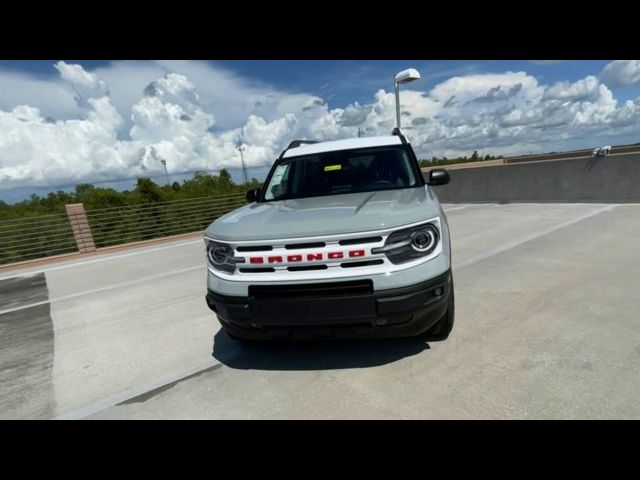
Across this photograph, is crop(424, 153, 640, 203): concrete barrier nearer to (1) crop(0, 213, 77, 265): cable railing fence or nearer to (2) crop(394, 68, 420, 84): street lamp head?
(2) crop(394, 68, 420, 84): street lamp head

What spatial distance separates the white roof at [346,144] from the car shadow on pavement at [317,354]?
223cm

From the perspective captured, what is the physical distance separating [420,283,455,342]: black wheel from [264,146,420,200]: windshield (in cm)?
126

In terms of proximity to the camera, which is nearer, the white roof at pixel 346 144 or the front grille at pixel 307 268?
the front grille at pixel 307 268

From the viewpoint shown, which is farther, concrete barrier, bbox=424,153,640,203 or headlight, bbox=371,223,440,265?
concrete barrier, bbox=424,153,640,203

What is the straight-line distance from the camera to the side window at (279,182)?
12.7 feet

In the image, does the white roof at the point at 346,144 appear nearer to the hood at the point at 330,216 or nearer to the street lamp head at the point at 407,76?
the hood at the point at 330,216

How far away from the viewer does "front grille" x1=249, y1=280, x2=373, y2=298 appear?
226 centimetres

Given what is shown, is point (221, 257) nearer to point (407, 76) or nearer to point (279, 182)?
point (279, 182)

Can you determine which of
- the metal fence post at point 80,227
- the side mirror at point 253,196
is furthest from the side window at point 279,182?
the metal fence post at point 80,227

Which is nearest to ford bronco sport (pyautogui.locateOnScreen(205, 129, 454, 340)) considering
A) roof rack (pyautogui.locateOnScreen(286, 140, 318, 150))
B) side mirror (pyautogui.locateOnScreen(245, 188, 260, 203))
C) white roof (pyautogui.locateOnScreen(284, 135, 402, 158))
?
side mirror (pyautogui.locateOnScreen(245, 188, 260, 203))

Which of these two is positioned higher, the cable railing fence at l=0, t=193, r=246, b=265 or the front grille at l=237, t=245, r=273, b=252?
the front grille at l=237, t=245, r=273, b=252

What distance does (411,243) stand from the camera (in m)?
2.30

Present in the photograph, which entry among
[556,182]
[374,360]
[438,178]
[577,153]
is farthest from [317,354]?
[577,153]
